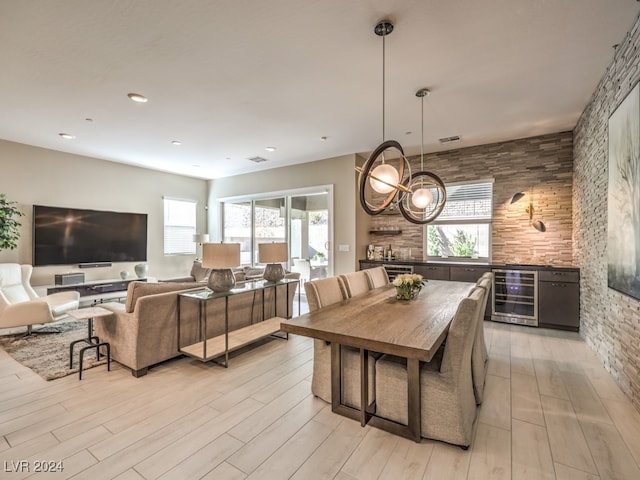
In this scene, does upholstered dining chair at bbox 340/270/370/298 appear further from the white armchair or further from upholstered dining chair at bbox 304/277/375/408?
the white armchair

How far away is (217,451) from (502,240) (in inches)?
201

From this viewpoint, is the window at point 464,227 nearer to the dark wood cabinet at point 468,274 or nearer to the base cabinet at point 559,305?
the dark wood cabinet at point 468,274

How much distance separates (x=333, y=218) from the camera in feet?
19.2

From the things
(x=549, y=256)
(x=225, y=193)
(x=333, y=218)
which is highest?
(x=225, y=193)

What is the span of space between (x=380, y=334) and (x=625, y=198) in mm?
2479

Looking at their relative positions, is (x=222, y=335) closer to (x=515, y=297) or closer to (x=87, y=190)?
(x=515, y=297)

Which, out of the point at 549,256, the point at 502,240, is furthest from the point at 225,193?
the point at 549,256

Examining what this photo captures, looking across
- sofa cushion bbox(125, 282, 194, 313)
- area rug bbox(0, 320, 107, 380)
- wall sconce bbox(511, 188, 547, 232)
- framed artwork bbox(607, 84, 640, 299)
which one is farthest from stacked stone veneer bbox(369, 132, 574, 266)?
area rug bbox(0, 320, 107, 380)

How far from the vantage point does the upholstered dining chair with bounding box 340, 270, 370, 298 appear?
9.88 feet

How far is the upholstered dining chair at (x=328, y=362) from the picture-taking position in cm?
224

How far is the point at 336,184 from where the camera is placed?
5.86 m

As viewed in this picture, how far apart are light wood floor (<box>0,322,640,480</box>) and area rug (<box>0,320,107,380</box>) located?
0.16 meters

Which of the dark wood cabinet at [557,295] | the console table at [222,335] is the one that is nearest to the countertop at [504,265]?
the dark wood cabinet at [557,295]

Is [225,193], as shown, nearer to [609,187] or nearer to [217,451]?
[217,451]
